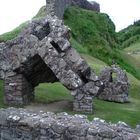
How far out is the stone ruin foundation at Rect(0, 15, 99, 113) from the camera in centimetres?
2312

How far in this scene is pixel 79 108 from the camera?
936 inches

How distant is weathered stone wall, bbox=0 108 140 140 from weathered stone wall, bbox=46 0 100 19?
35.0 meters

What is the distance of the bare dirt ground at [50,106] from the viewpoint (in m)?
23.6

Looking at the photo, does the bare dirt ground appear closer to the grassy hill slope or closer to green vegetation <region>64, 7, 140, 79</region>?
the grassy hill slope

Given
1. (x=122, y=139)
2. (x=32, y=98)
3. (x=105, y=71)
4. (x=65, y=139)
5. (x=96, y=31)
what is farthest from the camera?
(x=96, y=31)

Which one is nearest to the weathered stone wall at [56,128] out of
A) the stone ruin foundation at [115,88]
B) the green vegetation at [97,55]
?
the green vegetation at [97,55]

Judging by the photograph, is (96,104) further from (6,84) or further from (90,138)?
(90,138)

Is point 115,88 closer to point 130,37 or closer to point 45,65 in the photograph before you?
point 45,65

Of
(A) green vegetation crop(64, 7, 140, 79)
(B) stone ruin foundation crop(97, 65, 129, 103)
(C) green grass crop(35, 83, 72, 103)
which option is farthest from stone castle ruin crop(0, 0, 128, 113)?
(A) green vegetation crop(64, 7, 140, 79)

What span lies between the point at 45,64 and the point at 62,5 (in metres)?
34.8

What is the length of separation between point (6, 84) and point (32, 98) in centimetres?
180

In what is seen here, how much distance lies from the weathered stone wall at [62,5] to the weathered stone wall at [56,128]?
1379 inches

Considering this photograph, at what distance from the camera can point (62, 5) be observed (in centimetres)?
5859

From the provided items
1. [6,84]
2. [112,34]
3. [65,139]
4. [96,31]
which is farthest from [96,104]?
[112,34]
